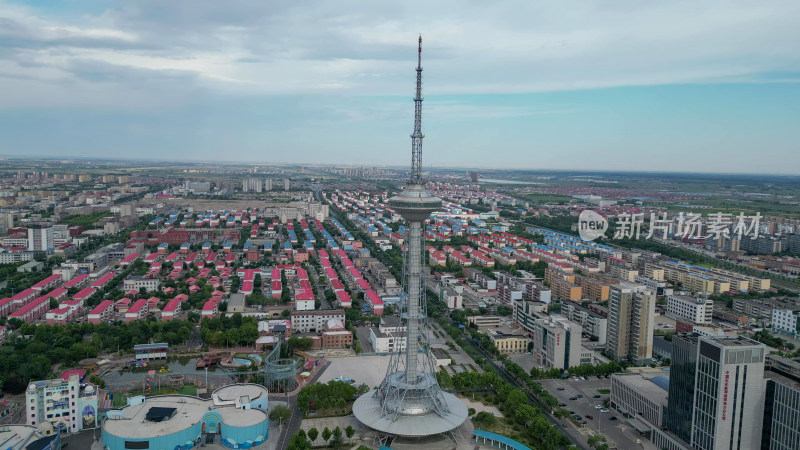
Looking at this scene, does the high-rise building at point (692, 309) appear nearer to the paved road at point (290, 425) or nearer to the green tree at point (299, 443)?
the paved road at point (290, 425)

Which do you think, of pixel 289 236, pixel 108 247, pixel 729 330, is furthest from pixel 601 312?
pixel 108 247

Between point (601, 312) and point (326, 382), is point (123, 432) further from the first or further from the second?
point (601, 312)

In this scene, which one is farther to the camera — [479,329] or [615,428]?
[479,329]

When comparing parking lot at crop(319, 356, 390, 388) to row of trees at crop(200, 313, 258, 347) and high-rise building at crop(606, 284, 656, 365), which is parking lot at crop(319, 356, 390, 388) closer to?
row of trees at crop(200, 313, 258, 347)

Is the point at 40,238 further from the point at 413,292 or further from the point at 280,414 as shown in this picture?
the point at 413,292
